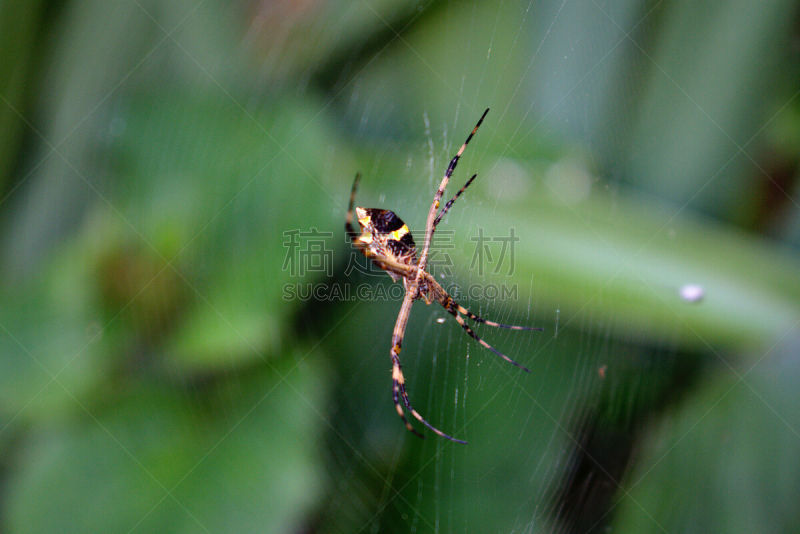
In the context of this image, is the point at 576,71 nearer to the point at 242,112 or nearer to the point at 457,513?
the point at 242,112

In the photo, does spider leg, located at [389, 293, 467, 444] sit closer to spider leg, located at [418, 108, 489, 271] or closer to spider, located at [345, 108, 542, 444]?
spider, located at [345, 108, 542, 444]

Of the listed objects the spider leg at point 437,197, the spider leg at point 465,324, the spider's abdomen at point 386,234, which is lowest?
the spider leg at point 465,324

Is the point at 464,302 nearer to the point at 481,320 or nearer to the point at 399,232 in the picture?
the point at 481,320

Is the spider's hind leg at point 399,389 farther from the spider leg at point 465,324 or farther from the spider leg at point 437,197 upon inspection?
the spider leg at point 437,197

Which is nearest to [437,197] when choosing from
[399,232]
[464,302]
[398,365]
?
[399,232]

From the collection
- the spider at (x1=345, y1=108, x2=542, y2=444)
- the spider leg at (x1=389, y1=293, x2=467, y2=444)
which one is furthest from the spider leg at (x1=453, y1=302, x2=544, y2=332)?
the spider leg at (x1=389, y1=293, x2=467, y2=444)

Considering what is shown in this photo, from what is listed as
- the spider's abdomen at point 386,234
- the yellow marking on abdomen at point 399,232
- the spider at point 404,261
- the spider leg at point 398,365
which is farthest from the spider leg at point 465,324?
the yellow marking on abdomen at point 399,232
